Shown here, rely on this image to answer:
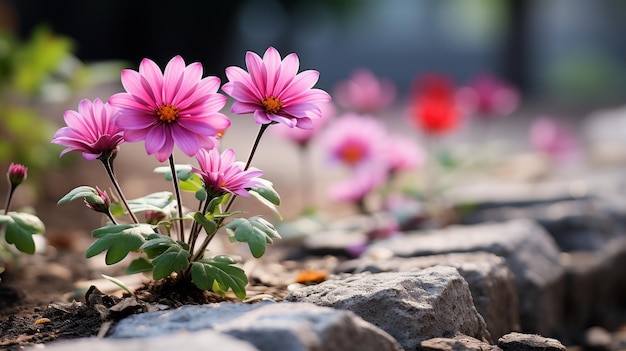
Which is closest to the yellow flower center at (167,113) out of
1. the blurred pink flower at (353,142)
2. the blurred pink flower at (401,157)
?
the blurred pink flower at (353,142)

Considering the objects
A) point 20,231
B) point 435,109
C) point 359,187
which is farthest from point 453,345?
point 435,109

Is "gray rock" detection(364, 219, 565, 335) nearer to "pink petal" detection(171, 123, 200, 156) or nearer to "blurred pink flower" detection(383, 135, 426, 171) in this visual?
"blurred pink flower" detection(383, 135, 426, 171)

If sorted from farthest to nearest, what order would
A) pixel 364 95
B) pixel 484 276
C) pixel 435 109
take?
pixel 364 95 → pixel 435 109 → pixel 484 276

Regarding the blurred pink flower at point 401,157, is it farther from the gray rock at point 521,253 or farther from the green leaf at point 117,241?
the green leaf at point 117,241

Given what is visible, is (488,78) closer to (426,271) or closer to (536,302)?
(536,302)

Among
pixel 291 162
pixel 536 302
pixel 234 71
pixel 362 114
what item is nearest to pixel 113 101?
pixel 234 71

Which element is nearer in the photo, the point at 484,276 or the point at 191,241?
the point at 191,241

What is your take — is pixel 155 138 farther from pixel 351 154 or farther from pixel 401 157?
pixel 401 157
